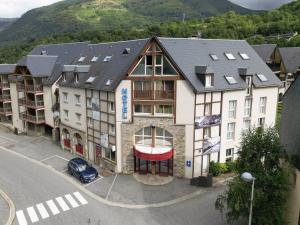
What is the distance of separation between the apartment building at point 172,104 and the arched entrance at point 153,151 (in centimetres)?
11

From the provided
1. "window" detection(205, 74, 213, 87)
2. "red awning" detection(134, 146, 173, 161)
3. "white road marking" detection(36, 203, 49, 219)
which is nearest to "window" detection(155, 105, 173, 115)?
"red awning" detection(134, 146, 173, 161)

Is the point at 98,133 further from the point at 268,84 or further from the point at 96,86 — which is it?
the point at 268,84

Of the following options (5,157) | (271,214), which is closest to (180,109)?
(271,214)

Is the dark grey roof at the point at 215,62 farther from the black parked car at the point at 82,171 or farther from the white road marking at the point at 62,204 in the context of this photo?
A: the white road marking at the point at 62,204

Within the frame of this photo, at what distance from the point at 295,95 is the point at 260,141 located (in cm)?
473

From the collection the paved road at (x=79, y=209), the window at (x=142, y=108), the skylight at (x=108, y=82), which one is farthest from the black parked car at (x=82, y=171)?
the skylight at (x=108, y=82)

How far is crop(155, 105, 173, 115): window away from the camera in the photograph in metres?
32.4

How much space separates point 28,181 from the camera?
33.6 metres

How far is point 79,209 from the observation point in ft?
89.7

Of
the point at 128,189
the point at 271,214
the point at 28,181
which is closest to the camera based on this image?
the point at 271,214

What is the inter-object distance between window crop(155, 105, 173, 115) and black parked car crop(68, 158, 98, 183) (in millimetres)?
10407

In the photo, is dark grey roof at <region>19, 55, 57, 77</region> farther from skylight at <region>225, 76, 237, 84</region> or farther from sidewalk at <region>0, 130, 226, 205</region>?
skylight at <region>225, 76, 237, 84</region>

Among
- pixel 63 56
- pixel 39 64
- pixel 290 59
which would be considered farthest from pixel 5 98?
pixel 290 59

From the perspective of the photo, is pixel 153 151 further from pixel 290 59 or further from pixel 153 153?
pixel 290 59
